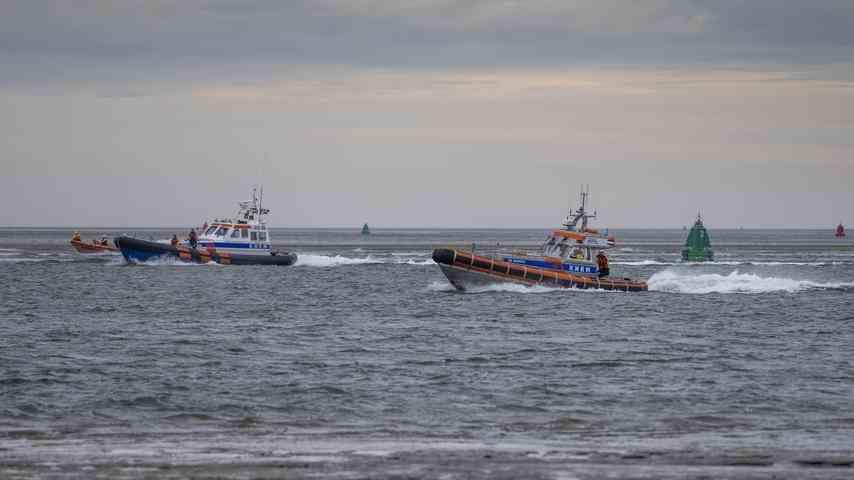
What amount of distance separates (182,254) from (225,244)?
2.39m

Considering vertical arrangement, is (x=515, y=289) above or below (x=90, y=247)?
below

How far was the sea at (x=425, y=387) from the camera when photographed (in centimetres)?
1382

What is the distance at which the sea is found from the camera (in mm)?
13820

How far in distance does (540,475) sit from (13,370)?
12.9m

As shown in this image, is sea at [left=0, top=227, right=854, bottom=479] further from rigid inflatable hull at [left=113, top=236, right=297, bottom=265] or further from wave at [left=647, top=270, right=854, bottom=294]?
rigid inflatable hull at [left=113, top=236, right=297, bottom=265]

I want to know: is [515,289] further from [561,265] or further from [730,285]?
[730,285]

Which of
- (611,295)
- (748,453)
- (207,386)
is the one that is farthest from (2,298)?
(748,453)

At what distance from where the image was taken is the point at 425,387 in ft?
69.3

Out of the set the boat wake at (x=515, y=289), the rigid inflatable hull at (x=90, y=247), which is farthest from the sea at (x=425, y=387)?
the rigid inflatable hull at (x=90, y=247)

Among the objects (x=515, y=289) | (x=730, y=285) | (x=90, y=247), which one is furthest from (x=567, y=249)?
(x=90, y=247)

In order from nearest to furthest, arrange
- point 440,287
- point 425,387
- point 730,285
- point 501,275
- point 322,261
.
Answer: point 425,387, point 501,275, point 440,287, point 730,285, point 322,261

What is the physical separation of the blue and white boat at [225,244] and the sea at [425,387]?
21.7 m

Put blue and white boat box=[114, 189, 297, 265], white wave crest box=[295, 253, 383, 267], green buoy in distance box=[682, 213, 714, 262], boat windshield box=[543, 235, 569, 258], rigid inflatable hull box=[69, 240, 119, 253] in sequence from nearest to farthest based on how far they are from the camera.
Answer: boat windshield box=[543, 235, 569, 258] → blue and white boat box=[114, 189, 297, 265] → white wave crest box=[295, 253, 383, 267] → rigid inflatable hull box=[69, 240, 119, 253] → green buoy in distance box=[682, 213, 714, 262]

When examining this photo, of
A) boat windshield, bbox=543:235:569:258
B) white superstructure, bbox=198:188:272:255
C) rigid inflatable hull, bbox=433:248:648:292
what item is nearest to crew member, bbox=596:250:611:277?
rigid inflatable hull, bbox=433:248:648:292
